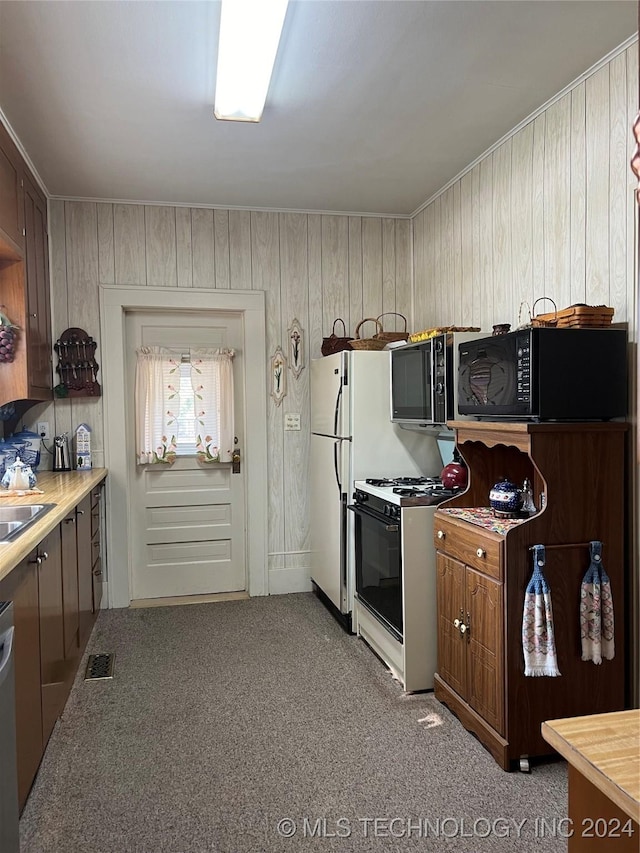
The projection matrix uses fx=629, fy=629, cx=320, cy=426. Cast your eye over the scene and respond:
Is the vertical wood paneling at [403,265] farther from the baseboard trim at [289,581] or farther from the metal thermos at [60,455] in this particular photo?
the metal thermos at [60,455]

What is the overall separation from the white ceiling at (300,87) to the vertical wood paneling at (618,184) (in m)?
0.15

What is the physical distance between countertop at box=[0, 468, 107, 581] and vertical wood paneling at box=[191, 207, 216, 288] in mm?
1440

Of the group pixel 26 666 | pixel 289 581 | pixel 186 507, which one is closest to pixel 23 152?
pixel 186 507

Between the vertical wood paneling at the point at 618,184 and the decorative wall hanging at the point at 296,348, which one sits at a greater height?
the vertical wood paneling at the point at 618,184

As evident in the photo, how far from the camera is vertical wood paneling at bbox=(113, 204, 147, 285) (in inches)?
163

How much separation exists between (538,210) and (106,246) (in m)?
2.71

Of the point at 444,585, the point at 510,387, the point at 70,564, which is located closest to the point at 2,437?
the point at 70,564

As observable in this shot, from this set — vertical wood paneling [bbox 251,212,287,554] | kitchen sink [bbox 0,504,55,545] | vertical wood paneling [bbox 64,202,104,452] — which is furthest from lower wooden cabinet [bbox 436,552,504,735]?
vertical wood paneling [bbox 64,202,104,452]

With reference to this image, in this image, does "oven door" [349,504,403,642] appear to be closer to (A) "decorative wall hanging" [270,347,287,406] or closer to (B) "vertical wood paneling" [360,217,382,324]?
(A) "decorative wall hanging" [270,347,287,406]

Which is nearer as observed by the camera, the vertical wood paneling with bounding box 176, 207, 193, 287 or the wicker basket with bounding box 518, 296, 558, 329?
the wicker basket with bounding box 518, 296, 558, 329

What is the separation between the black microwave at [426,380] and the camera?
303 cm

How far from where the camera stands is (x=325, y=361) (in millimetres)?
3986

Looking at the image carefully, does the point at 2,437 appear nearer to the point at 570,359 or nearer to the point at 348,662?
the point at 348,662

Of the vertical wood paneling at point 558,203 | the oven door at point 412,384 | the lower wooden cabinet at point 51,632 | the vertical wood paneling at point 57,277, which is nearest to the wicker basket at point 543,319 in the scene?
the vertical wood paneling at point 558,203
